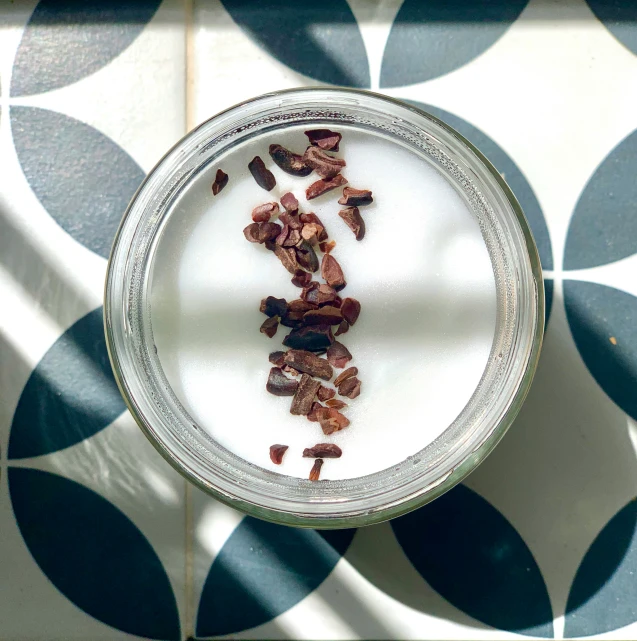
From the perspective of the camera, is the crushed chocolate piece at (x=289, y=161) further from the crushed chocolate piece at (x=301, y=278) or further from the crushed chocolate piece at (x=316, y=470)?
the crushed chocolate piece at (x=316, y=470)

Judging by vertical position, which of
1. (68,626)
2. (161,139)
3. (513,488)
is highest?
(161,139)

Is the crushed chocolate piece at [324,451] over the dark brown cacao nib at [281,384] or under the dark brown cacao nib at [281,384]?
under

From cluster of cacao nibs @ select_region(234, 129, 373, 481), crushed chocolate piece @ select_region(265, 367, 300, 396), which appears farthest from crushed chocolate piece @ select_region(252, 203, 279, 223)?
crushed chocolate piece @ select_region(265, 367, 300, 396)

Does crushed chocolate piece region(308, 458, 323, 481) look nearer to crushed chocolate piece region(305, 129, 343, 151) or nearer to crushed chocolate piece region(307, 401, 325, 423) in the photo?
crushed chocolate piece region(307, 401, 325, 423)

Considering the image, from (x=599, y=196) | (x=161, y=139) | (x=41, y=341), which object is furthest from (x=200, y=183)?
(x=599, y=196)

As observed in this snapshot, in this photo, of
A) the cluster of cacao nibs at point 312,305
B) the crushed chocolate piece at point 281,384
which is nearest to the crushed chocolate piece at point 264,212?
the cluster of cacao nibs at point 312,305

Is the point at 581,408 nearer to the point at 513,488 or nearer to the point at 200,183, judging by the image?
the point at 513,488

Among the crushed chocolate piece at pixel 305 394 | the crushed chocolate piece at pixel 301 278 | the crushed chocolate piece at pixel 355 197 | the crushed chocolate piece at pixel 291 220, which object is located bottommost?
the crushed chocolate piece at pixel 305 394
